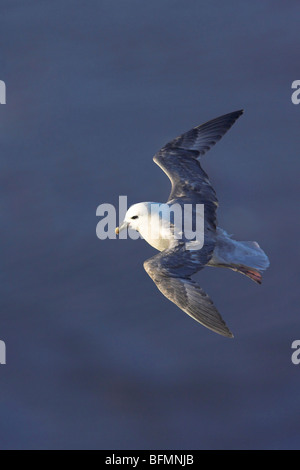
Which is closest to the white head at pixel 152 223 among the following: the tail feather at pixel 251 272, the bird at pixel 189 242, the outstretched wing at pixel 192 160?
the bird at pixel 189 242

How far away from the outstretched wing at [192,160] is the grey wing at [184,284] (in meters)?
0.92

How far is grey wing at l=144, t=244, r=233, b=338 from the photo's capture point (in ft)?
23.6

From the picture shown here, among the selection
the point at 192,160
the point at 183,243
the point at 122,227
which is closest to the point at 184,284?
the point at 183,243

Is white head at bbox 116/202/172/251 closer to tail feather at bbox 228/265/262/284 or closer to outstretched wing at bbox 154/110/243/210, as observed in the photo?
outstretched wing at bbox 154/110/243/210

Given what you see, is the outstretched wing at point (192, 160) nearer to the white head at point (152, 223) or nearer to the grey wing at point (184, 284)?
the white head at point (152, 223)

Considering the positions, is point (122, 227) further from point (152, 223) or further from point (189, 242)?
point (189, 242)

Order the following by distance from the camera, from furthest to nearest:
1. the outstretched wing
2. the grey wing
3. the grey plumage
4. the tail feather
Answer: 1. the outstretched wing
2. the tail feather
3. the grey plumage
4. the grey wing

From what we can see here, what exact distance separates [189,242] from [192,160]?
4.14 feet

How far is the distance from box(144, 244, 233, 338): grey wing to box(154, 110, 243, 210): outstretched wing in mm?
919

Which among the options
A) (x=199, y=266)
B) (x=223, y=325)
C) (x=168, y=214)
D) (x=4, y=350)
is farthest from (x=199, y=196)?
(x=4, y=350)

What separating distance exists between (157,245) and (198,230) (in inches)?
15.3

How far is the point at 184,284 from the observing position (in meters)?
7.43

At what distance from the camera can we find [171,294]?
24.1 feet

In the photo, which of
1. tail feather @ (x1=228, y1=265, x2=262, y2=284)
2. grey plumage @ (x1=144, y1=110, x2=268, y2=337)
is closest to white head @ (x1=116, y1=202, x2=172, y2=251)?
grey plumage @ (x1=144, y1=110, x2=268, y2=337)
